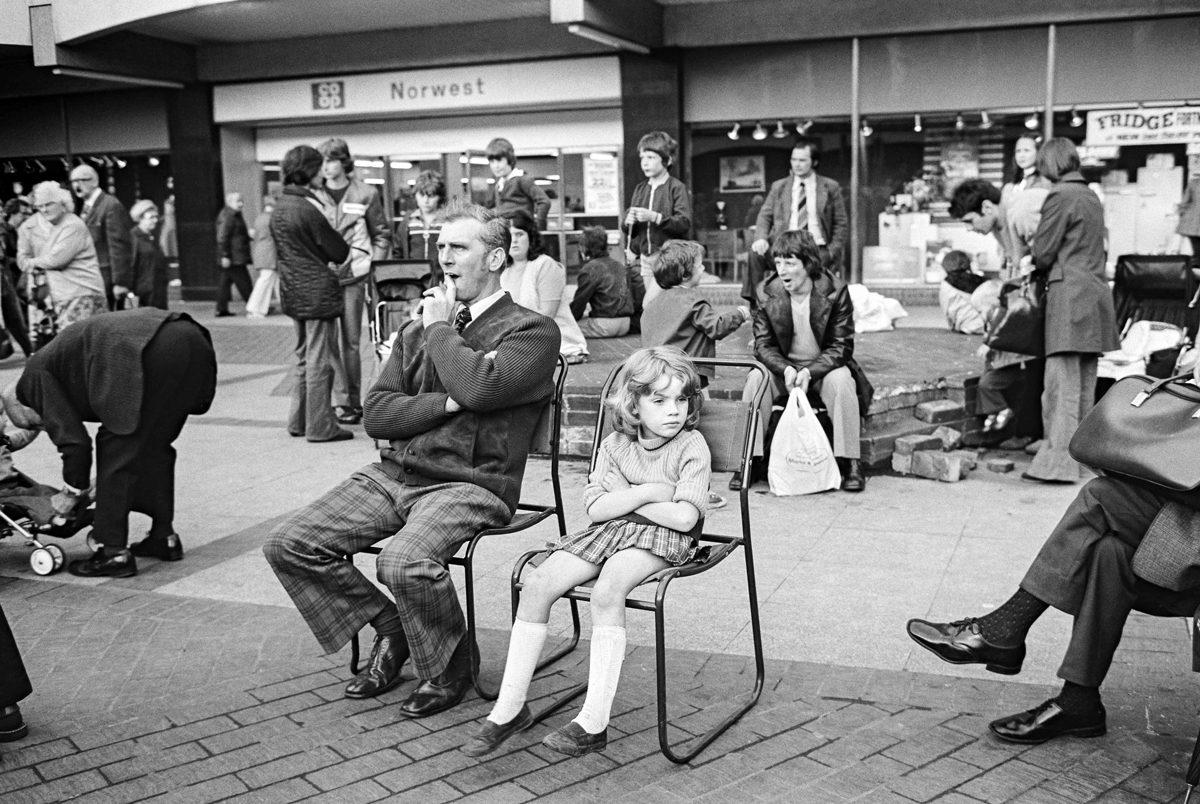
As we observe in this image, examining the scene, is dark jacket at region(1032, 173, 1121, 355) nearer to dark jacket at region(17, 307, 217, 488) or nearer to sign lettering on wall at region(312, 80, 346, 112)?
dark jacket at region(17, 307, 217, 488)

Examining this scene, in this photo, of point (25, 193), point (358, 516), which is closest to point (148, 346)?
point (358, 516)

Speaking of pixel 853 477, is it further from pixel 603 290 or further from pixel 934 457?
pixel 603 290

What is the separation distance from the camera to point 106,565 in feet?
18.5

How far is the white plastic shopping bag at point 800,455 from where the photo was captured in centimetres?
679

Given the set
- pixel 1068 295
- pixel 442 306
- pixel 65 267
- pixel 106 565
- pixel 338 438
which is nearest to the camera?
pixel 442 306

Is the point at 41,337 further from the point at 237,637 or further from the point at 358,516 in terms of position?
the point at 358,516

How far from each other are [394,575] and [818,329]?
370cm

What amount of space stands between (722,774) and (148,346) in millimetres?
3312

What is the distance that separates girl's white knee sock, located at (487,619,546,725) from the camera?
12.1 ft

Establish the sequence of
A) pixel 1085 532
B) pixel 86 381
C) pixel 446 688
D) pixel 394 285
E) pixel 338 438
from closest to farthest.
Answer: pixel 1085 532, pixel 446 688, pixel 86 381, pixel 394 285, pixel 338 438

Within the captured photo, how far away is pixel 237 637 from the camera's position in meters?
4.85

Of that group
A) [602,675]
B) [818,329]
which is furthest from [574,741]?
[818,329]

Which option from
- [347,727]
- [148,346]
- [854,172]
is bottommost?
[347,727]

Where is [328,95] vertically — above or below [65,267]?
above
